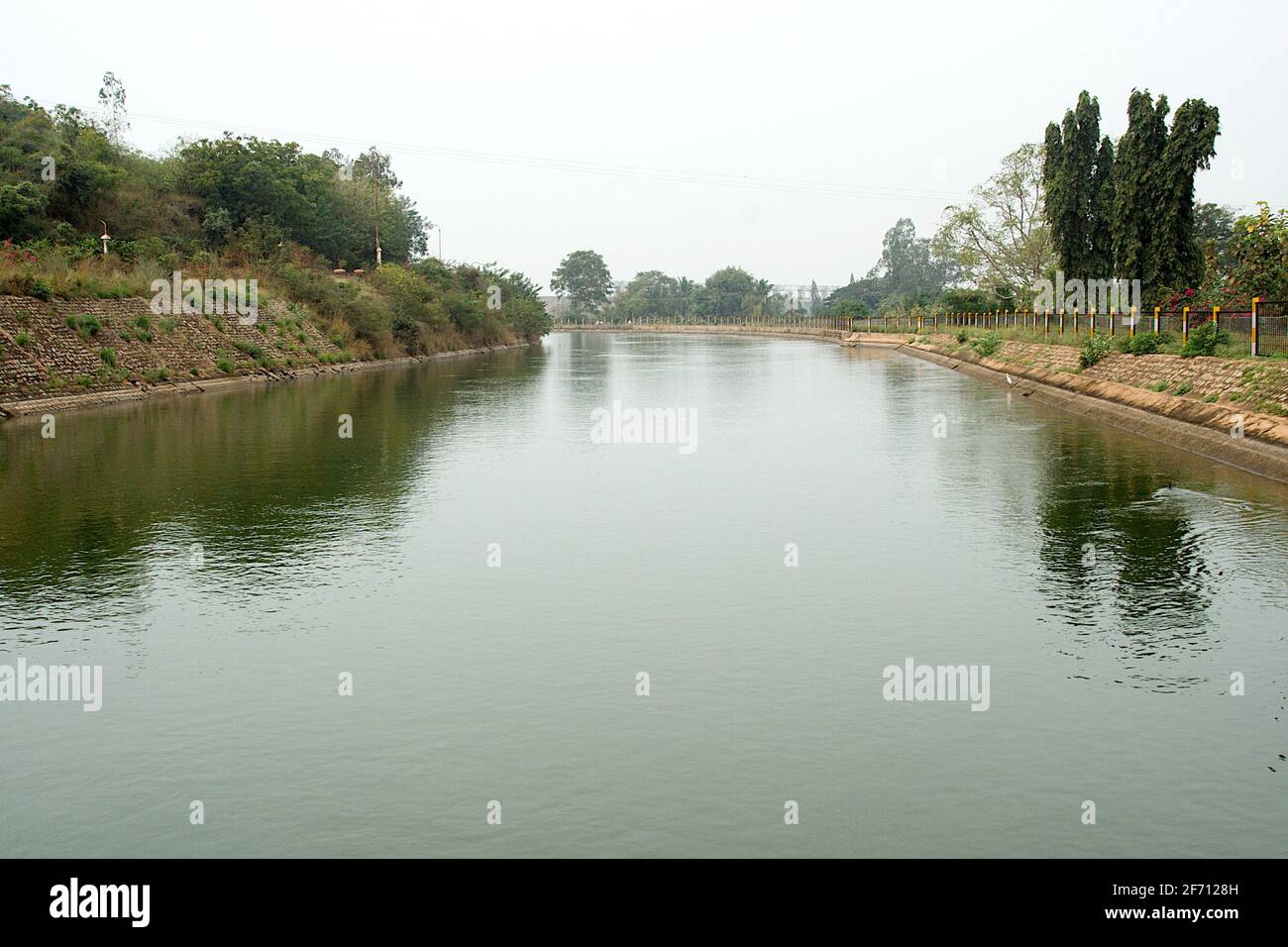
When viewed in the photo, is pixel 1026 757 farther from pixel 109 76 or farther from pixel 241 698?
pixel 109 76

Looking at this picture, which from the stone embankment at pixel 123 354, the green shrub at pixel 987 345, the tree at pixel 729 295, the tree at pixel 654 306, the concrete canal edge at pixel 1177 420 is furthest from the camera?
the tree at pixel 654 306

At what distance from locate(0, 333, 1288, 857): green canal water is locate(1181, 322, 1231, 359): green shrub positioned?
9.00 metres

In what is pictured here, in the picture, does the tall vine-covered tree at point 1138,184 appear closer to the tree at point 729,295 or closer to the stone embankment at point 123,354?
the stone embankment at point 123,354

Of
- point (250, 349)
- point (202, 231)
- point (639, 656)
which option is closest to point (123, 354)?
point (250, 349)

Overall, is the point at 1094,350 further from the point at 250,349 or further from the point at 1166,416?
the point at 250,349

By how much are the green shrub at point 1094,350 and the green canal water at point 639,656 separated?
14645mm

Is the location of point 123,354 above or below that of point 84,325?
below

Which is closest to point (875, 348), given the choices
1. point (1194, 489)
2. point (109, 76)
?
point (109, 76)

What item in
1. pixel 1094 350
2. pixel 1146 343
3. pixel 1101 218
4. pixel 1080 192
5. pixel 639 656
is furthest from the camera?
pixel 1080 192

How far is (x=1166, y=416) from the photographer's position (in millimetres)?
23391

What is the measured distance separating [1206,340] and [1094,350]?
6455mm

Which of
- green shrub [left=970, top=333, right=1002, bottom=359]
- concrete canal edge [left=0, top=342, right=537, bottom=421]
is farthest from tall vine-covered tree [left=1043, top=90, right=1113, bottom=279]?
concrete canal edge [left=0, top=342, right=537, bottom=421]

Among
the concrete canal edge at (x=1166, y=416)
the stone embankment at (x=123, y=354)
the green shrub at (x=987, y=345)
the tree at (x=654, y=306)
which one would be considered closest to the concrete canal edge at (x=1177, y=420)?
the concrete canal edge at (x=1166, y=416)

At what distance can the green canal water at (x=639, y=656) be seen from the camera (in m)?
5.80
